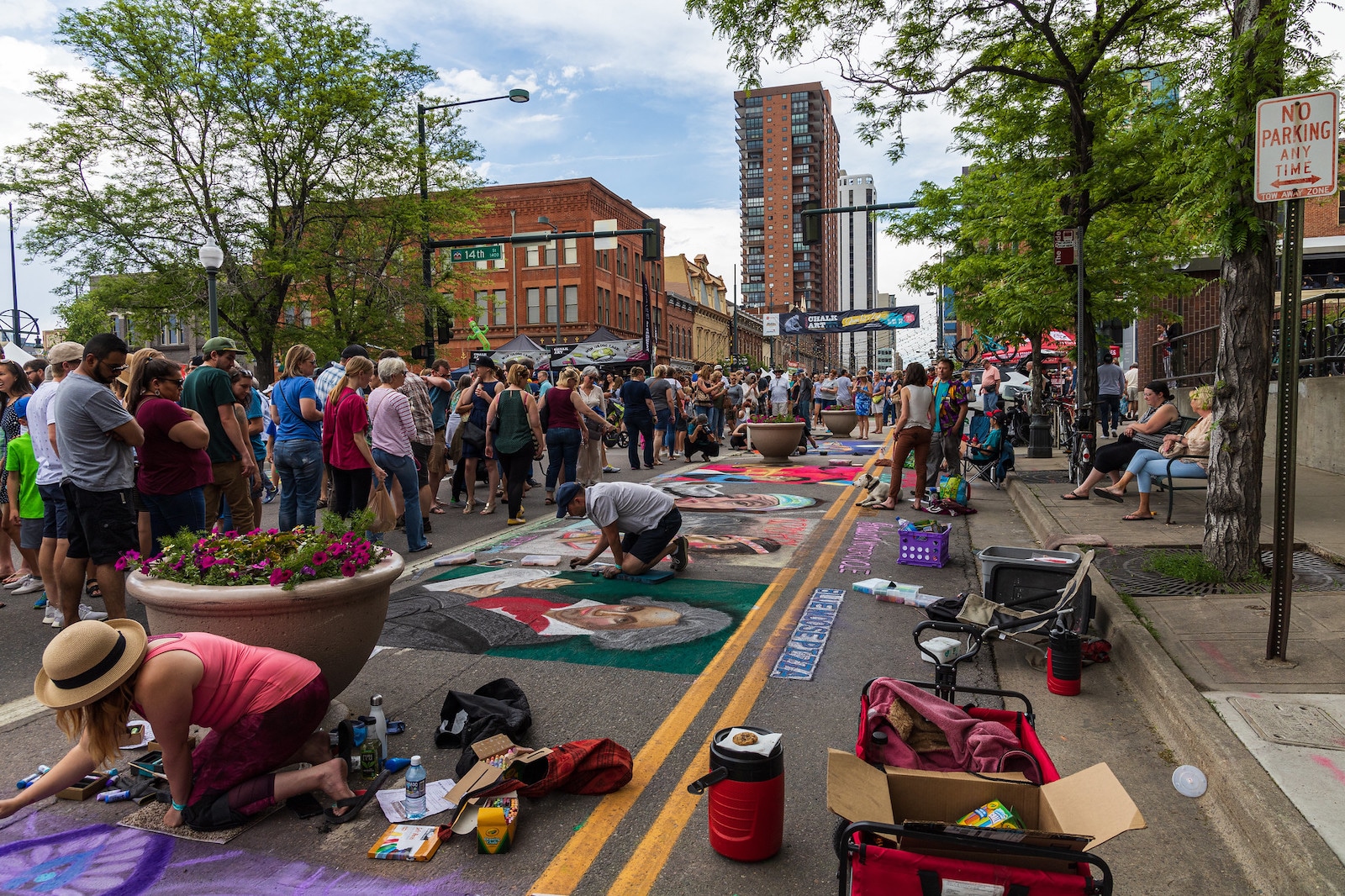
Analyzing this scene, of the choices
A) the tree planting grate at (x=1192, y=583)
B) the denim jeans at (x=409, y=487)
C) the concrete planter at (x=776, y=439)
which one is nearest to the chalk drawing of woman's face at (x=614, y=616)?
the denim jeans at (x=409, y=487)

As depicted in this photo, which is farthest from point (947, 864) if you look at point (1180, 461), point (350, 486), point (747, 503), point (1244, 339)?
point (747, 503)

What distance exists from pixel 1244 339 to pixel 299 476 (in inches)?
323

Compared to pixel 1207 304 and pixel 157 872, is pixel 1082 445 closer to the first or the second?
pixel 1207 304

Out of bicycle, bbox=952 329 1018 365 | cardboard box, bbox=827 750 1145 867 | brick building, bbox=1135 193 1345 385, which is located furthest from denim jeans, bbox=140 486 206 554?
bicycle, bbox=952 329 1018 365

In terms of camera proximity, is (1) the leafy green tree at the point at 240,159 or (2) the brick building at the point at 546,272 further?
(2) the brick building at the point at 546,272

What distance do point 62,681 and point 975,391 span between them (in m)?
22.7

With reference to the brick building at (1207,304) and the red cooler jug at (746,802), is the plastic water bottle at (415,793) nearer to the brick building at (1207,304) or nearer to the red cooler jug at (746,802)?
the red cooler jug at (746,802)

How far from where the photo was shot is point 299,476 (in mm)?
8438

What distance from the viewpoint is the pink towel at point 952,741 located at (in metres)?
3.34

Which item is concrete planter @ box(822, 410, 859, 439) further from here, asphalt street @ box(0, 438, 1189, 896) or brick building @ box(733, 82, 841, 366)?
brick building @ box(733, 82, 841, 366)

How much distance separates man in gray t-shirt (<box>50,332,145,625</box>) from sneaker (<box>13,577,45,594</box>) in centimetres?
197

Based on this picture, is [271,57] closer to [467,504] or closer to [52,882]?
[467,504]

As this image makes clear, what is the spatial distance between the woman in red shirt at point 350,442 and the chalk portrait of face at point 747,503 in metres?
4.63

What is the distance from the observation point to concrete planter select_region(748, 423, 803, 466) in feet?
55.4
